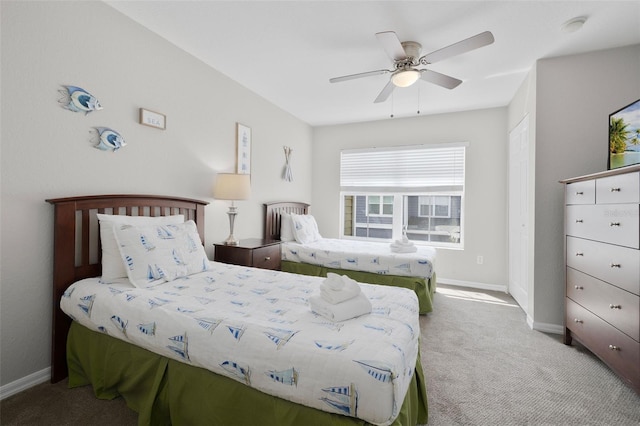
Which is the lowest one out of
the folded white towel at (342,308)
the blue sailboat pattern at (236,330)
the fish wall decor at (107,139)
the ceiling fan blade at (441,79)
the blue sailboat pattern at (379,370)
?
the blue sailboat pattern at (379,370)

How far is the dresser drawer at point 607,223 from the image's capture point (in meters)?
1.73

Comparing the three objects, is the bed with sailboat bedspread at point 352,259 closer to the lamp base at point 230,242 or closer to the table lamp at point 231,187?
the lamp base at point 230,242

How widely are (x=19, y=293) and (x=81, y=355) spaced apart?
531 mm

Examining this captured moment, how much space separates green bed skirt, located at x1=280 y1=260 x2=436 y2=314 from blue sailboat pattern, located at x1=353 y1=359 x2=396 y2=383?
2.19m

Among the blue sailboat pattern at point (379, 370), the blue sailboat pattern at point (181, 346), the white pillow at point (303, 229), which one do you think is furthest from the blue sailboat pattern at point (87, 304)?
the white pillow at point (303, 229)

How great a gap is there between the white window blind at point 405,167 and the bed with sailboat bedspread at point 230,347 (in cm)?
319

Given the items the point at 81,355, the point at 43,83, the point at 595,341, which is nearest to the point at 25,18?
the point at 43,83

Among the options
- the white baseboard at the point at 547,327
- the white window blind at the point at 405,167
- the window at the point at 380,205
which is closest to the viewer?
the white baseboard at the point at 547,327

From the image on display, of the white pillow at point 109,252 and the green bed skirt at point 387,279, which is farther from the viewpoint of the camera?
the green bed skirt at point 387,279

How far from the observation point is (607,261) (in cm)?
196

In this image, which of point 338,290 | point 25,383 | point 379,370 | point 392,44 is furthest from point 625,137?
point 25,383

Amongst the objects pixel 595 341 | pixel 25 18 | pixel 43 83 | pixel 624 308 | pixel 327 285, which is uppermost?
pixel 25 18

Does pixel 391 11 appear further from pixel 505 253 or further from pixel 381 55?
pixel 505 253

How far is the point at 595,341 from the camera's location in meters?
2.11
